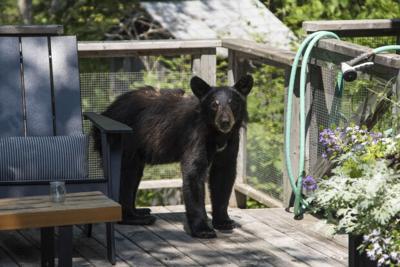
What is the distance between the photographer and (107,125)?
5031mm

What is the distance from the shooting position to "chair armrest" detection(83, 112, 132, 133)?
486 centimetres

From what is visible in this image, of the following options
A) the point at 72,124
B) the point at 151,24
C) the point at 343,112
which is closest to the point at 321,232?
the point at 343,112

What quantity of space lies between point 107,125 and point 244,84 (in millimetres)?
872

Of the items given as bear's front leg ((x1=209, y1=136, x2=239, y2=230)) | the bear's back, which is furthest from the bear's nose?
bear's front leg ((x1=209, y1=136, x2=239, y2=230))

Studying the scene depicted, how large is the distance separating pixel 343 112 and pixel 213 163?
2.66 ft

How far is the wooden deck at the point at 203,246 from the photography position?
494 centimetres

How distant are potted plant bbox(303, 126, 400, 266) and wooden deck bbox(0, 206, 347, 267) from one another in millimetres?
887

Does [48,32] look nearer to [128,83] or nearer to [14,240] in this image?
[128,83]

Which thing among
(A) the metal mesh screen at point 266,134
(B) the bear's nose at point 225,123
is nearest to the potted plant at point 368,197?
(B) the bear's nose at point 225,123

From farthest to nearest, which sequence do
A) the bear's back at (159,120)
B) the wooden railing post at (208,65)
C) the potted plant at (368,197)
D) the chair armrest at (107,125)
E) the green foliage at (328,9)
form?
the green foliage at (328,9) → the wooden railing post at (208,65) → the bear's back at (159,120) → the chair armrest at (107,125) → the potted plant at (368,197)

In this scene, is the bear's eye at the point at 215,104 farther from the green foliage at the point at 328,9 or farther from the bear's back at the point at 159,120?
the green foliage at the point at 328,9

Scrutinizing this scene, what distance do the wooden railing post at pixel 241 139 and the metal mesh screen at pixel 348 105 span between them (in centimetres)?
86

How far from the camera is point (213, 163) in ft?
18.4

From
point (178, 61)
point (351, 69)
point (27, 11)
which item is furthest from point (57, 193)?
point (27, 11)
